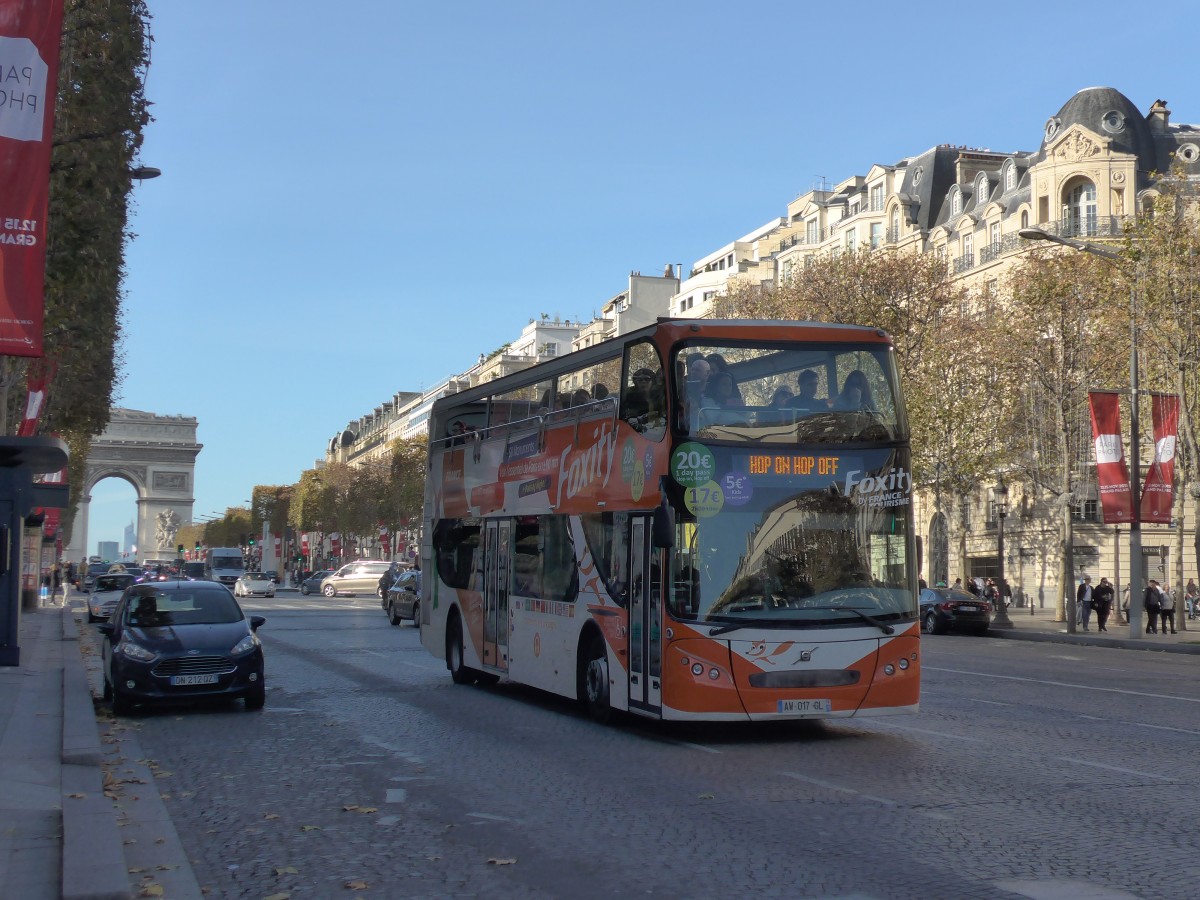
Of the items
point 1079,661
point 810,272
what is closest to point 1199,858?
point 1079,661

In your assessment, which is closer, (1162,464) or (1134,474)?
(1162,464)

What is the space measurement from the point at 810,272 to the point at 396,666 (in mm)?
29244

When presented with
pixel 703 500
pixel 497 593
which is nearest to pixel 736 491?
pixel 703 500

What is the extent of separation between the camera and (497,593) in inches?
687

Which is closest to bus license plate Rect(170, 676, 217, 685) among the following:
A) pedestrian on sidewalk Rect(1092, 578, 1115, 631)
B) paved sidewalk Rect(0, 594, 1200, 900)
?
paved sidewalk Rect(0, 594, 1200, 900)

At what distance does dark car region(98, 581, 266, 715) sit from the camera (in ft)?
50.6

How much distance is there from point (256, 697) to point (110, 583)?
30167mm

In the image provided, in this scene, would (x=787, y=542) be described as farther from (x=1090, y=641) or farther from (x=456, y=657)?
(x=1090, y=641)

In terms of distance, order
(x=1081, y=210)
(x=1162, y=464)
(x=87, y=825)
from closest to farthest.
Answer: (x=87, y=825)
(x=1162, y=464)
(x=1081, y=210)

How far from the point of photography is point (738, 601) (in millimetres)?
12617

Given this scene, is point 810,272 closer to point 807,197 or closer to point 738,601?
point 738,601

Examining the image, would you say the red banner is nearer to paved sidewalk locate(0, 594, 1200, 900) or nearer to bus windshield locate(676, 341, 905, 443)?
bus windshield locate(676, 341, 905, 443)

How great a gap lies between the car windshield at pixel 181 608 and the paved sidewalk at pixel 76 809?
1.08m

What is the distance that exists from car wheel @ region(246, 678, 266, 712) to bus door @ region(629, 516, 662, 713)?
466cm
